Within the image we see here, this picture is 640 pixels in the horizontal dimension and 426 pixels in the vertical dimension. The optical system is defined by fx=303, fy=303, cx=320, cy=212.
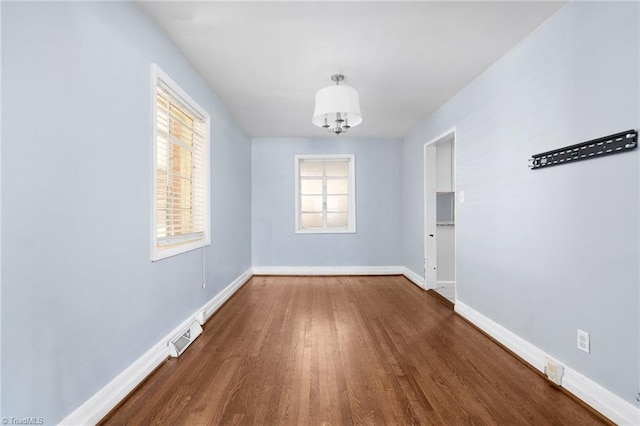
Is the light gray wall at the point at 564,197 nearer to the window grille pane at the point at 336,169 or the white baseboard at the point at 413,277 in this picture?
the white baseboard at the point at 413,277

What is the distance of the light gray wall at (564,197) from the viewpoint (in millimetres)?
1705

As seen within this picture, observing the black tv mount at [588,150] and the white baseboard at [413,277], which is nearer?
the black tv mount at [588,150]

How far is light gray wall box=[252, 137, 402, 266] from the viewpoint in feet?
19.1

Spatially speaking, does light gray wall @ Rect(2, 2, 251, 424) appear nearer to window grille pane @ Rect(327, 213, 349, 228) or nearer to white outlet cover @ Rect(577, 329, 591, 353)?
white outlet cover @ Rect(577, 329, 591, 353)

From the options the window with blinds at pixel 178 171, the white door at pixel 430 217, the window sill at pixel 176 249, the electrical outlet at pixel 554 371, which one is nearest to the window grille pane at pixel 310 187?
the white door at pixel 430 217

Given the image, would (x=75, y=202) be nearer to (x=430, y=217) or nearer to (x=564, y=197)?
(x=564, y=197)

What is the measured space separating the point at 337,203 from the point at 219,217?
8.58 feet

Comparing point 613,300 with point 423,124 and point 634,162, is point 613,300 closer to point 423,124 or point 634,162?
point 634,162

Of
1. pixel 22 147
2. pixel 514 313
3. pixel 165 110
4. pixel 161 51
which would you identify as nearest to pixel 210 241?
pixel 165 110

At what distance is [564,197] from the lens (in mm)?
2102

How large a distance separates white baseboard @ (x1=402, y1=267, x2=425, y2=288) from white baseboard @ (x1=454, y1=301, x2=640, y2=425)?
1929 millimetres

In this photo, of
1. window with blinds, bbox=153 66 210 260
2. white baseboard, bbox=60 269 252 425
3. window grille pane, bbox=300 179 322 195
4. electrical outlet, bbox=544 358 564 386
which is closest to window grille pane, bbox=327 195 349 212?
window grille pane, bbox=300 179 322 195

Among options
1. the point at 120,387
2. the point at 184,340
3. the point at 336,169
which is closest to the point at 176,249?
the point at 184,340

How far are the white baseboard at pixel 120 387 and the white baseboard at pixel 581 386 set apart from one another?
2881mm
